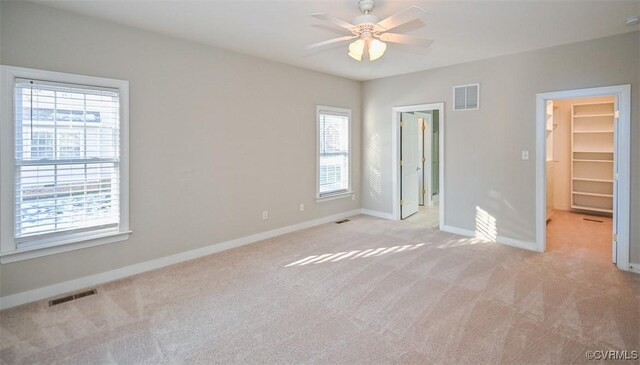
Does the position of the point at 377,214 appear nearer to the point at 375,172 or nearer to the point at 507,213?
the point at 375,172

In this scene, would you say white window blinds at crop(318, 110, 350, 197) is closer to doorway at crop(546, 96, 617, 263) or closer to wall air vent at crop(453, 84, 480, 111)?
wall air vent at crop(453, 84, 480, 111)

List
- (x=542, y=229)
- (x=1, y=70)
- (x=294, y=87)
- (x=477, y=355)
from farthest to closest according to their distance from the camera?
(x=294, y=87) → (x=542, y=229) → (x=1, y=70) → (x=477, y=355)

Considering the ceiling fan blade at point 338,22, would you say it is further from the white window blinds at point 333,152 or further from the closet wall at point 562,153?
the closet wall at point 562,153

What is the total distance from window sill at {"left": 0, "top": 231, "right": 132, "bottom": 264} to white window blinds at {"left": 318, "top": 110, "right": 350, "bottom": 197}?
123 inches

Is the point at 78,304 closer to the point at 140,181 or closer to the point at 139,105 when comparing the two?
the point at 140,181

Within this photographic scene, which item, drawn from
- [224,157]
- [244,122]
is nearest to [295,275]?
[224,157]

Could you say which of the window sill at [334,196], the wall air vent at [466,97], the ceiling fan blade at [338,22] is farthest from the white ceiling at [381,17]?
the window sill at [334,196]

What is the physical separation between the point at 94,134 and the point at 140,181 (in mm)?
627

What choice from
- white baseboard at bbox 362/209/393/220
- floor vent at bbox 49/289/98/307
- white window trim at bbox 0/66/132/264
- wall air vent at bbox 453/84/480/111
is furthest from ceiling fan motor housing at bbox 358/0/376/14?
white baseboard at bbox 362/209/393/220

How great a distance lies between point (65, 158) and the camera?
2.94m

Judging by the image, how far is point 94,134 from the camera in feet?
10.2

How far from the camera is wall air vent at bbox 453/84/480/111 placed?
464 cm

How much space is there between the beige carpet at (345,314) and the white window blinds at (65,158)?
75 centimetres

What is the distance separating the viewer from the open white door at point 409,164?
5.89 m
